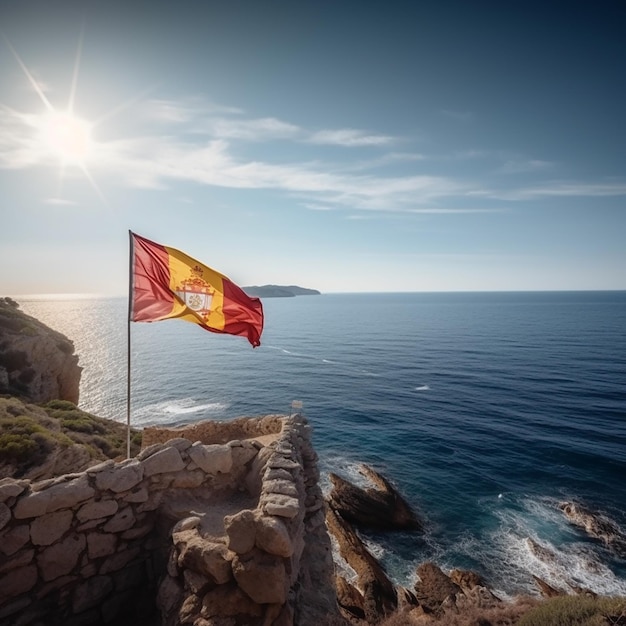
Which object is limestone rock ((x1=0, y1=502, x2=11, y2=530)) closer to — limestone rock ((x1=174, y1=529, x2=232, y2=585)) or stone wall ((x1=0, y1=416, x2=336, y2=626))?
stone wall ((x1=0, y1=416, x2=336, y2=626))

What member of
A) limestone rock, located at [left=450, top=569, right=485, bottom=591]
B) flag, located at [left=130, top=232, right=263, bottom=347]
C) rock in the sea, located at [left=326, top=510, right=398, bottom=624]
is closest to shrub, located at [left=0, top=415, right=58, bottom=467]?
flag, located at [left=130, top=232, right=263, bottom=347]

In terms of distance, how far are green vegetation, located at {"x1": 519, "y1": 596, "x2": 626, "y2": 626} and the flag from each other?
9540mm

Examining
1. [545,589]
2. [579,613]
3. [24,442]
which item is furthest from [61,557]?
[545,589]

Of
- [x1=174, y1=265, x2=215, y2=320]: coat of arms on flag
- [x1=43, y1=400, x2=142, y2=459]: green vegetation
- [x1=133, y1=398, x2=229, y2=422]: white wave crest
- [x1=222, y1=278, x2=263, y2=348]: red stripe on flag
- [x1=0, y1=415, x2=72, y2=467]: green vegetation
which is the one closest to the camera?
[x1=174, y1=265, x2=215, y2=320]: coat of arms on flag

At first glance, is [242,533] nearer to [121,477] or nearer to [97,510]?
[121,477]

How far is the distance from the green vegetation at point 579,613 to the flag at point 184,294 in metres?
9.54

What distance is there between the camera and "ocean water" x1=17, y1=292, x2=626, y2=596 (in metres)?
21.8

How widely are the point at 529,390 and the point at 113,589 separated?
5376cm

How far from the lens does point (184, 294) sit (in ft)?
35.9

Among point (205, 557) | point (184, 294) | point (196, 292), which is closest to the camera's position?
point (205, 557)

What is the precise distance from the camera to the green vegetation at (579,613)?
6168 mm

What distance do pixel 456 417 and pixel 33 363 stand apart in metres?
43.4

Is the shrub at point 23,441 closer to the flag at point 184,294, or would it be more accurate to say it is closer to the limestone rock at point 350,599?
the flag at point 184,294

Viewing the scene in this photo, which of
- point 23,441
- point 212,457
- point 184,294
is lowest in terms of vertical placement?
point 23,441
